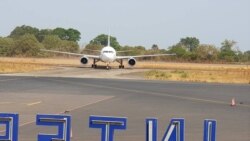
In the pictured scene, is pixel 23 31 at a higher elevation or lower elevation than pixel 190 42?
higher

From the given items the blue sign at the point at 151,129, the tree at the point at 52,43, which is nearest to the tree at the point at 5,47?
the tree at the point at 52,43

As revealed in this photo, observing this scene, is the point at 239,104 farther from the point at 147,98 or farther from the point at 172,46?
the point at 172,46

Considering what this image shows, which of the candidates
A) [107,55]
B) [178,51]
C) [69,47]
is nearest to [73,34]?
[69,47]

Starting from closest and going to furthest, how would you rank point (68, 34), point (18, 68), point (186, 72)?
point (186, 72) → point (18, 68) → point (68, 34)

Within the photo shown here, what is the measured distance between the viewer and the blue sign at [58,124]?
8953 millimetres

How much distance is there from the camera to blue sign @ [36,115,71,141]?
8953mm

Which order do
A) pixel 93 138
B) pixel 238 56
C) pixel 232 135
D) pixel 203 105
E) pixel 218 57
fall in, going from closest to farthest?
pixel 93 138
pixel 232 135
pixel 203 105
pixel 218 57
pixel 238 56

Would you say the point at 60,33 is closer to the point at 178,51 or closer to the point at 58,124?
the point at 178,51

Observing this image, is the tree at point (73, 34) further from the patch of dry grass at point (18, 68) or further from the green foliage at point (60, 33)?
the patch of dry grass at point (18, 68)

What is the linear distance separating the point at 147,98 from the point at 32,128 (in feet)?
39.7

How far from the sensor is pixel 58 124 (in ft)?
30.3

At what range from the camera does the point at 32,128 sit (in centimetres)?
1477

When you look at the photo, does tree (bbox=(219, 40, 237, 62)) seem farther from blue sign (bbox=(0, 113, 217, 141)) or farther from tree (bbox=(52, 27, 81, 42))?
blue sign (bbox=(0, 113, 217, 141))

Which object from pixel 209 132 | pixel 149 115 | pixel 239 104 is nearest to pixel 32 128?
pixel 149 115
